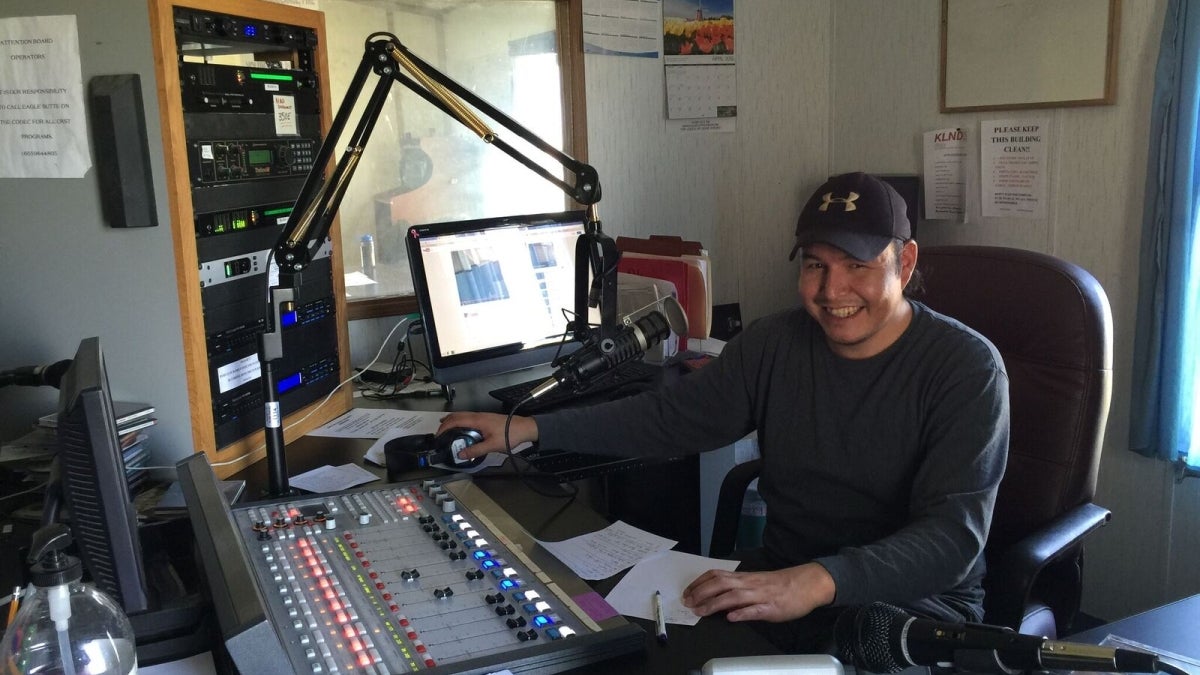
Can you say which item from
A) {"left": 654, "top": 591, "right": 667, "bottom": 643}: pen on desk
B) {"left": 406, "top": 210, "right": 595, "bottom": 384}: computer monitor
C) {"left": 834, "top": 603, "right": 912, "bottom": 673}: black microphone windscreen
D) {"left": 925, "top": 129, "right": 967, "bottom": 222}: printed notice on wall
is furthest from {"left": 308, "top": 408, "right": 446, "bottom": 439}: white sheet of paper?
{"left": 925, "top": 129, "right": 967, "bottom": 222}: printed notice on wall

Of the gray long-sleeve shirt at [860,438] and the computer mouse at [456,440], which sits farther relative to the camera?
the computer mouse at [456,440]

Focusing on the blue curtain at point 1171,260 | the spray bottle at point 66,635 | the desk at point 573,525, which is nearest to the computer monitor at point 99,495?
→ the spray bottle at point 66,635

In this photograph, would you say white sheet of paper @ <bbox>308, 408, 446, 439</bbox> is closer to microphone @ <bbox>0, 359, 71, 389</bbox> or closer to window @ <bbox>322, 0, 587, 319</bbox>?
window @ <bbox>322, 0, 587, 319</bbox>

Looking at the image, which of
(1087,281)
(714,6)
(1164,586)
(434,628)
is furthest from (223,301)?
(1164,586)

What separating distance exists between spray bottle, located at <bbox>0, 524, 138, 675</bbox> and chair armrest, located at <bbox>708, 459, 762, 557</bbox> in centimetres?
115

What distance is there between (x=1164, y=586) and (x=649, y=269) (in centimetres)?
158

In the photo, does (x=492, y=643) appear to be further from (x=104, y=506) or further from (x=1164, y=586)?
(x=1164, y=586)

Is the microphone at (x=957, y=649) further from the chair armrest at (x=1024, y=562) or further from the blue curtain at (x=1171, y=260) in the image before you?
the blue curtain at (x=1171, y=260)

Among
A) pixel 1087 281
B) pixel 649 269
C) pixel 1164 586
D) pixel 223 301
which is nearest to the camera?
pixel 1087 281

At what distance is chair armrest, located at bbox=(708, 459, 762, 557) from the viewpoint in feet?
6.26

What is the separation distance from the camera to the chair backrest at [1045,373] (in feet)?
5.39

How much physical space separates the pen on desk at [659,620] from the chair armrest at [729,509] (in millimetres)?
658

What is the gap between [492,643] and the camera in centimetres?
109

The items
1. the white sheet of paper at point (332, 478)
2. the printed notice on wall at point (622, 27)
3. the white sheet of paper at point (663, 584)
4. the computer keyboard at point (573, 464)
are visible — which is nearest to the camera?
the white sheet of paper at point (663, 584)
